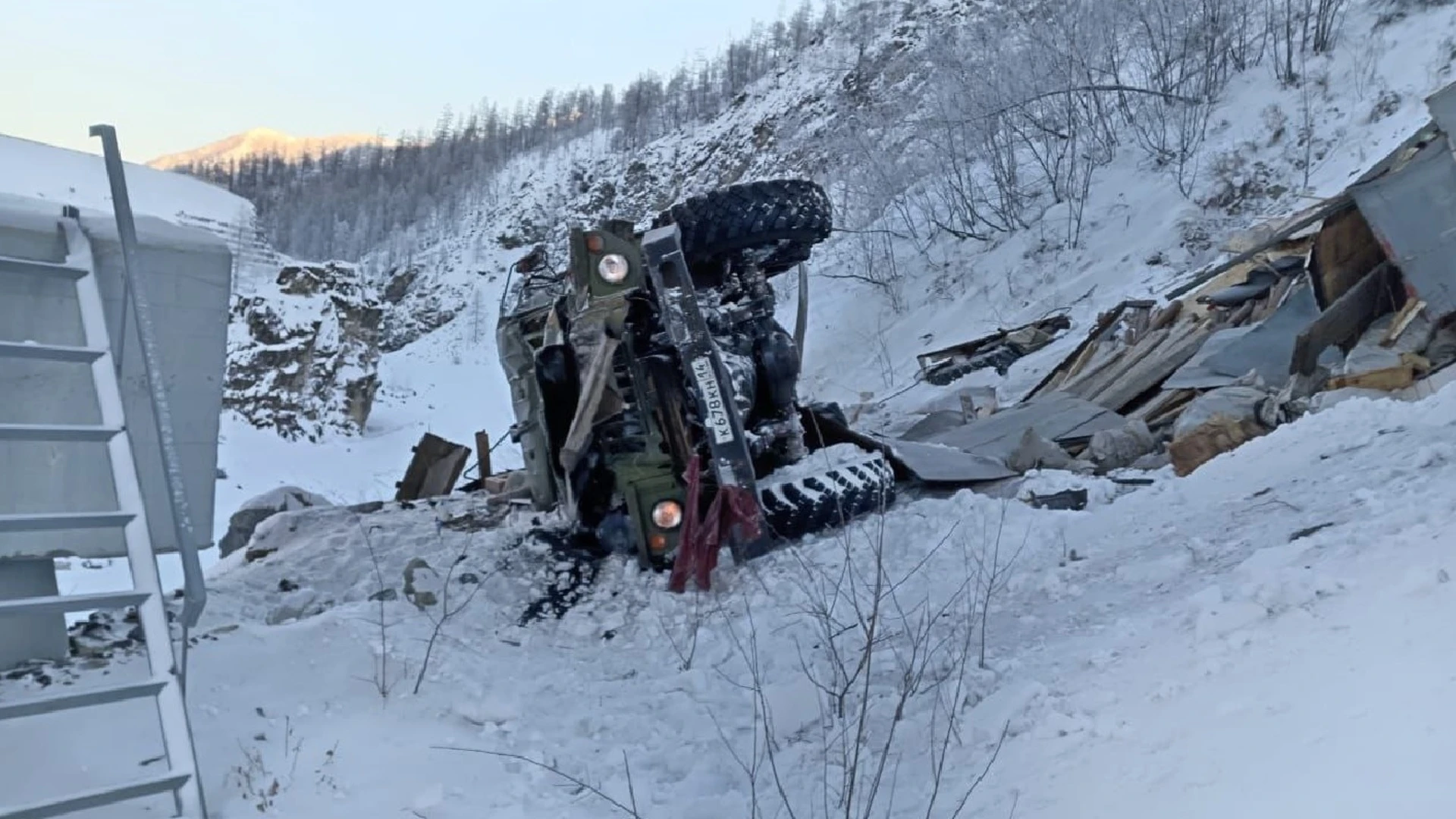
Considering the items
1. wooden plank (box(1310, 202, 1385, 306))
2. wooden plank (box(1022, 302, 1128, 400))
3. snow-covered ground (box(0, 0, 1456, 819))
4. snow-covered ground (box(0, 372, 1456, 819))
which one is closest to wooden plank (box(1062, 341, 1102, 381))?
wooden plank (box(1022, 302, 1128, 400))

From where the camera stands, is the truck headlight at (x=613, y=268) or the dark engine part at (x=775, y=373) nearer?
the truck headlight at (x=613, y=268)

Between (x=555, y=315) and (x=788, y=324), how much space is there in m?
14.6

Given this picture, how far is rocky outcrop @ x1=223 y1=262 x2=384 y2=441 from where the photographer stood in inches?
859

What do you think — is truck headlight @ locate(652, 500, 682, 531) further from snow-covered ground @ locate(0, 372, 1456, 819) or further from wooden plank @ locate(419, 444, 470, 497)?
wooden plank @ locate(419, 444, 470, 497)

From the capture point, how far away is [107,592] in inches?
91.3

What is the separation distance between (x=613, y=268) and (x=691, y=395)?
2.20ft

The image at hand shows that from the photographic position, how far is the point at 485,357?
3719cm

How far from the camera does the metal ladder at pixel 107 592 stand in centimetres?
201

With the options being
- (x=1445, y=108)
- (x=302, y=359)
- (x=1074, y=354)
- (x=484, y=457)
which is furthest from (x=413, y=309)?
(x=1445, y=108)

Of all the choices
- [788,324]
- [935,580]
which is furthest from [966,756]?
[788,324]

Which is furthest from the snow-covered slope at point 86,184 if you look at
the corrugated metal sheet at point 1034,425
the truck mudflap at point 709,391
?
the corrugated metal sheet at point 1034,425

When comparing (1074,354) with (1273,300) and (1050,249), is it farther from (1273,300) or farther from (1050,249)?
(1050,249)

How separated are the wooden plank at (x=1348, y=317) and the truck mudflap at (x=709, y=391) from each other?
356 cm

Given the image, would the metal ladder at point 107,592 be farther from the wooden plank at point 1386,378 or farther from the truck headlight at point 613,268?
the wooden plank at point 1386,378
